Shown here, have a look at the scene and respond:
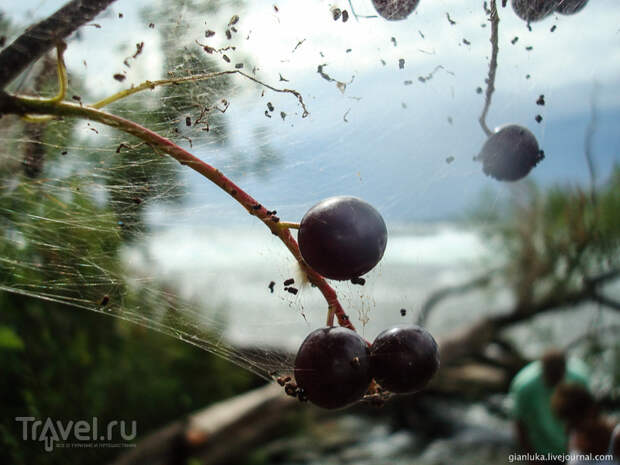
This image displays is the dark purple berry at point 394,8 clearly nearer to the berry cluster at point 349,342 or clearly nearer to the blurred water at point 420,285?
the berry cluster at point 349,342

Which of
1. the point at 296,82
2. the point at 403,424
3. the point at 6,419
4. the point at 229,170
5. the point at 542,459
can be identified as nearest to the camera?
the point at 296,82

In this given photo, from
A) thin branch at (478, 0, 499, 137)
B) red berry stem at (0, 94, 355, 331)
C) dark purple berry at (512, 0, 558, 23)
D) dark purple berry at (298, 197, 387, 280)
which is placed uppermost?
dark purple berry at (512, 0, 558, 23)

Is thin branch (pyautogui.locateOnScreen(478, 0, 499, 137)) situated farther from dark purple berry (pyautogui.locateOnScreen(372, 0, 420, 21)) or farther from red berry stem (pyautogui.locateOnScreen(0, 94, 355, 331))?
red berry stem (pyautogui.locateOnScreen(0, 94, 355, 331))

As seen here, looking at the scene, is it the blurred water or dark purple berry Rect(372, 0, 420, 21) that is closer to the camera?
dark purple berry Rect(372, 0, 420, 21)

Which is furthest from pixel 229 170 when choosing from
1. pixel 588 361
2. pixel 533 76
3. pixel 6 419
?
pixel 588 361

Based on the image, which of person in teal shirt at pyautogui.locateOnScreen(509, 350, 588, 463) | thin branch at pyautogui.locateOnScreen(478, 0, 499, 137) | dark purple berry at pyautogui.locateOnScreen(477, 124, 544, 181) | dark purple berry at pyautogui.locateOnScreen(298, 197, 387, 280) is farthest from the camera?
person in teal shirt at pyautogui.locateOnScreen(509, 350, 588, 463)

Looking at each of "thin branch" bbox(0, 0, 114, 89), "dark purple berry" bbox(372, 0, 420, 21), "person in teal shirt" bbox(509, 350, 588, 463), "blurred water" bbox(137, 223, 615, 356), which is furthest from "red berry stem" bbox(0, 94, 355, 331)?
"blurred water" bbox(137, 223, 615, 356)

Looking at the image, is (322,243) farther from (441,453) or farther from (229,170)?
(441,453)
